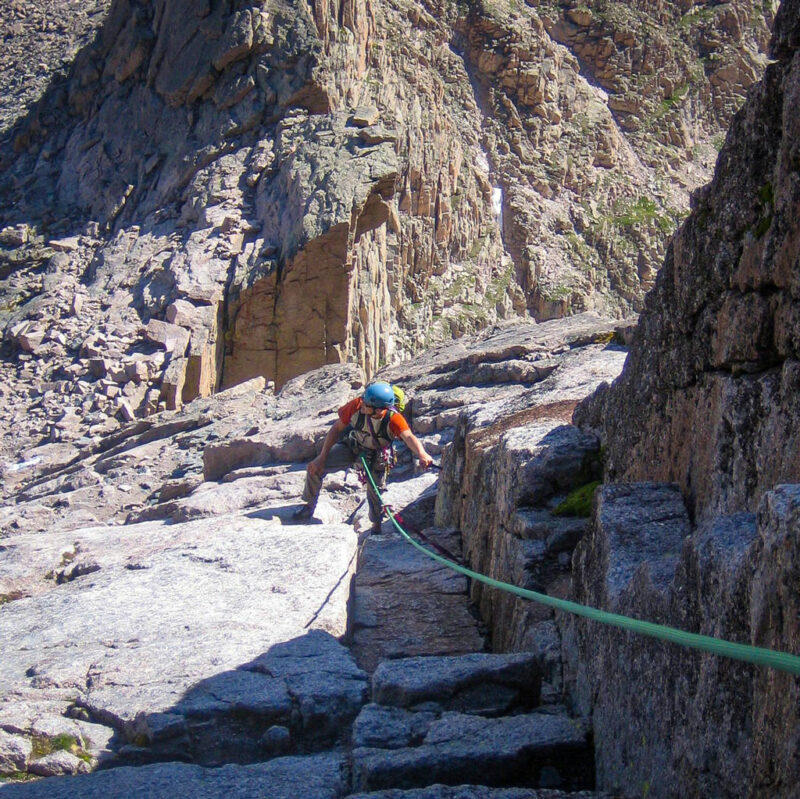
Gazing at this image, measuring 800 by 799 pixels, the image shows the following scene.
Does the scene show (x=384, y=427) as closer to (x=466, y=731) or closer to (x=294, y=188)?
(x=466, y=731)

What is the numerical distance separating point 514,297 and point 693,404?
35058 mm

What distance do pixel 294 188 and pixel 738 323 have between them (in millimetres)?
22449

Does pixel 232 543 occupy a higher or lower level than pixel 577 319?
lower

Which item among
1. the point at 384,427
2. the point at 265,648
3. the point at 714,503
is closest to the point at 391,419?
the point at 384,427

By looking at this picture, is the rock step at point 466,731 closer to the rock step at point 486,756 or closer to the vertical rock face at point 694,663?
the rock step at point 486,756

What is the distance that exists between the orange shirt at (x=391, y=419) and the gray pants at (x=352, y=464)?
34 centimetres

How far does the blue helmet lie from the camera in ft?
30.5

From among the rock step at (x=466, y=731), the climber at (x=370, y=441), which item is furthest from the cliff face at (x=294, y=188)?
the rock step at (x=466, y=731)

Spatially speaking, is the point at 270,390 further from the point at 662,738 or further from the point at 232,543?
the point at 662,738

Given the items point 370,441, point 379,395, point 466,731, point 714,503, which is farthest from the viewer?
point 370,441

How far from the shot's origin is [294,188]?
26.0 meters

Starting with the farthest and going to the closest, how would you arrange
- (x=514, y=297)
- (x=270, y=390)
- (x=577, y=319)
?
(x=514, y=297)
(x=270, y=390)
(x=577, y=319)

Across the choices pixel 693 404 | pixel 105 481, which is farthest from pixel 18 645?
pixel 105 481

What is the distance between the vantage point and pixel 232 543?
29.9 feet
